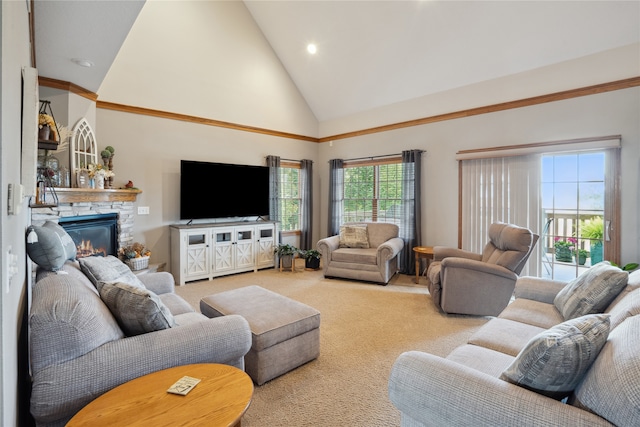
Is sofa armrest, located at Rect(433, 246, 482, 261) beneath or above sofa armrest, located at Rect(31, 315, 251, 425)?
above

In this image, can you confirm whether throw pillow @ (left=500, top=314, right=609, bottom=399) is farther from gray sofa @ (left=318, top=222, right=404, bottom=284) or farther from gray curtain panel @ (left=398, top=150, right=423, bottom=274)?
gray curtain panel @ (left=398, top=150, right=423, bottom=274)

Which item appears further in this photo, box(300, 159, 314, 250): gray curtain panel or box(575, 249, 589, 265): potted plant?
box(300, 159, 314, 250): gray curtain panel

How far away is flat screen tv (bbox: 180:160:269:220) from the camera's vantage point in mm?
5023

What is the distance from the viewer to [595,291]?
1905 mm

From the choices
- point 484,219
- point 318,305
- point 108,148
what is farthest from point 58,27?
point 484,219

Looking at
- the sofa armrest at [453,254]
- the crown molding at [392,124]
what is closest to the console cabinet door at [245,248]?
the crown molding at [392,124]

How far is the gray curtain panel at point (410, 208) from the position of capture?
5367 mm

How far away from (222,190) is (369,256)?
2.72 m

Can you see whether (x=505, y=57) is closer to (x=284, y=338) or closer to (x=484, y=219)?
(x=484, y=219)

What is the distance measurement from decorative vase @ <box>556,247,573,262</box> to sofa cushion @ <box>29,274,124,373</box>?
16.0 ft

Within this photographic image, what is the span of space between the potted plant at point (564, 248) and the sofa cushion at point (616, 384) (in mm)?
3522

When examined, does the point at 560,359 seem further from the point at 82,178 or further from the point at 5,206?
the point at 82,178

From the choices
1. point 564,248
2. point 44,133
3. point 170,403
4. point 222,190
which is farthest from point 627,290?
point 222,190

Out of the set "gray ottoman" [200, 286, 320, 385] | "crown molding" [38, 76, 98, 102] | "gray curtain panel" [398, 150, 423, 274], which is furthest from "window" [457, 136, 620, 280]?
"crown molding" [38, 76, 98, 102]
